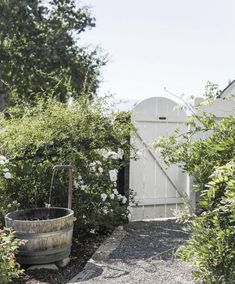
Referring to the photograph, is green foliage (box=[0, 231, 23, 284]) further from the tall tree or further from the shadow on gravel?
the tall tree

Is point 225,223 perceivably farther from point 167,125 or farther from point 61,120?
point 167,125

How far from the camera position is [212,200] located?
101 inches

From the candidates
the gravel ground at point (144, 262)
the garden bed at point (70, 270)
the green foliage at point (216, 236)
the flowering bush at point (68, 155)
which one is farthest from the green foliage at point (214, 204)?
the flowering bush at point (68, 155)

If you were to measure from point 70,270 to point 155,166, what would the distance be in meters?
2.54

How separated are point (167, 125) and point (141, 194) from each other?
1051 mm

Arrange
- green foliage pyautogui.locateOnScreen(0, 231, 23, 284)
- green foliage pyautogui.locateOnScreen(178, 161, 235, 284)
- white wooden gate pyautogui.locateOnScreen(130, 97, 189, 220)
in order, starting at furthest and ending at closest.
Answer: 1. white wooden gate pyautogui.locateOnScreen(130, 97, 189, 220)
2. green foliage pyautogui.locateOnScreen(0, 231, 23, 284)
3. green foliage pyautogui.locateOnScreen(178, 161, 235, 284)

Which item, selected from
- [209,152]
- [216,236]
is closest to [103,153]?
[209,152]

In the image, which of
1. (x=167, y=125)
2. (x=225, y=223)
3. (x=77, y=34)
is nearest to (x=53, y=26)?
(x=77, y=34)

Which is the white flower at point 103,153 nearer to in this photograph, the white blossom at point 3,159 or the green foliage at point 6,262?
the white blossom at point 3,159

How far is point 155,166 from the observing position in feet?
19.4

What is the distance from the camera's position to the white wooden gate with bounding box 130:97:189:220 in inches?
Answer: 224

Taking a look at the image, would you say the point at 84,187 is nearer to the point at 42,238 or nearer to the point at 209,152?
the point at 42,238

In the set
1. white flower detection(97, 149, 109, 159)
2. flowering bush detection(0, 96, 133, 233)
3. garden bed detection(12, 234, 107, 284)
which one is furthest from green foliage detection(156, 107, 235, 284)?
white flower detection(97, 149, 109, 159)

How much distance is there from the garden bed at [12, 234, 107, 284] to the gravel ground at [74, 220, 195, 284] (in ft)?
0.62
